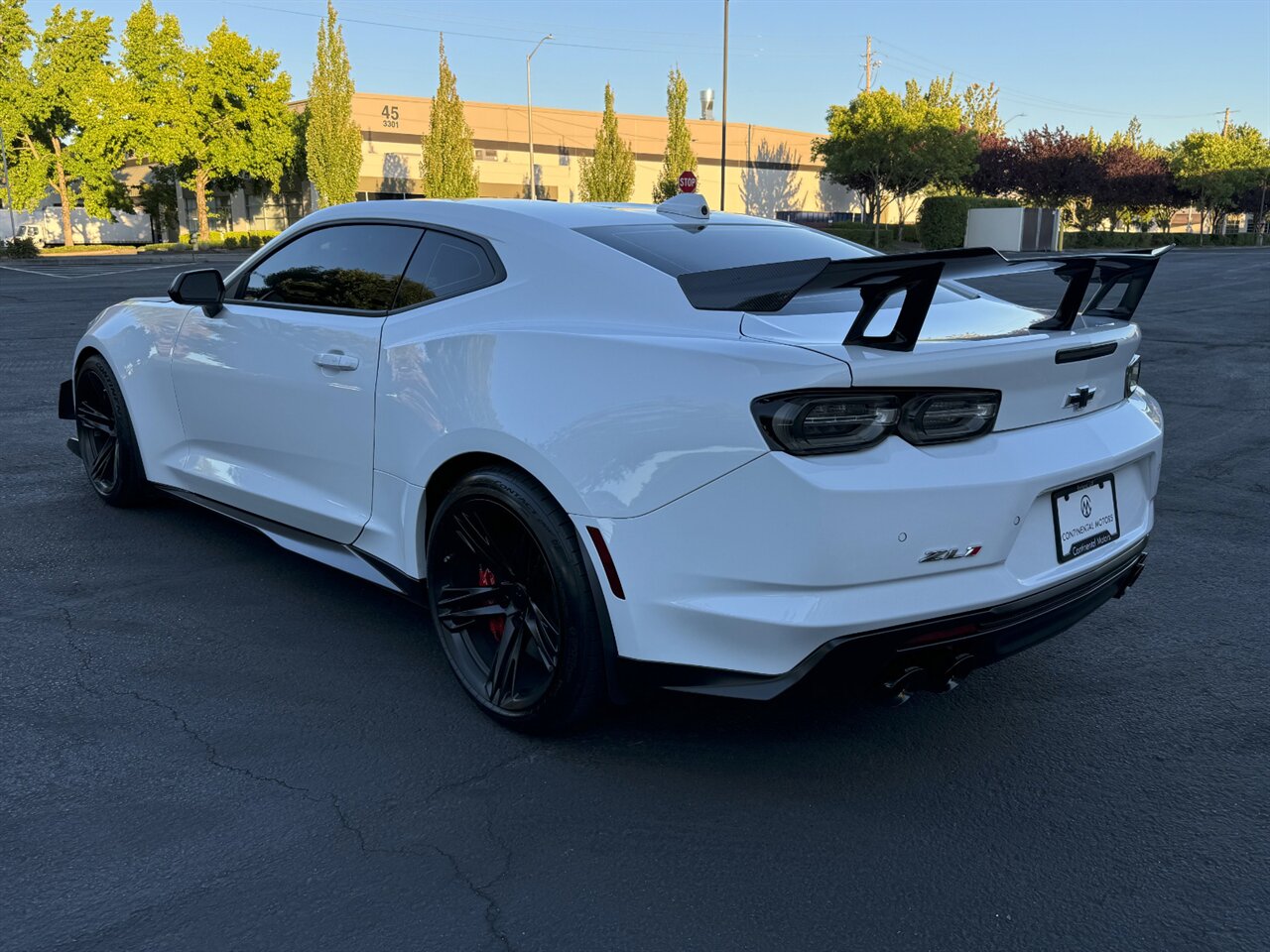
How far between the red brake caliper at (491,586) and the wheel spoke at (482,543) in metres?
0.06

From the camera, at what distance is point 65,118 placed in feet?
172

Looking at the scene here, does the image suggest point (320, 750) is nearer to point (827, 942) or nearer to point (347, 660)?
point (347, 660)

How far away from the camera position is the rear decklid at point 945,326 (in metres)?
2.38

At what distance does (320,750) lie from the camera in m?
2.97

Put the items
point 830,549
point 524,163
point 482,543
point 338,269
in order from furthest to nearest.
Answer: point 524,163 < point 338,269 < point 482,543 < point 830,549

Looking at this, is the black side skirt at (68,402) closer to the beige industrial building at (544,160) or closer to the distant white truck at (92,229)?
the beige industrial building at (544,160)

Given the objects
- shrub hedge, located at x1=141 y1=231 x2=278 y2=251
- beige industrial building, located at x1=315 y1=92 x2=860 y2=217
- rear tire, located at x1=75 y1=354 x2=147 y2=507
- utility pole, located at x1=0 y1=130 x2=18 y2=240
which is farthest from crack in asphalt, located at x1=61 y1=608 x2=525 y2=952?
utility pole, located at x1=0 y1=130 x2=18 y2=240

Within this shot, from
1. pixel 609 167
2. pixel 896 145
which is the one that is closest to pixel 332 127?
pixel 609 167

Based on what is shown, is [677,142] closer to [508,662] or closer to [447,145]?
[447,145]

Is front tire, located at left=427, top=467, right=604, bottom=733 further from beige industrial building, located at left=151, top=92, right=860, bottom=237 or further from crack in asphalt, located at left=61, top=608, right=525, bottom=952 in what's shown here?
beige industrial building, located at left=151, top=92, right=860, bottom=237

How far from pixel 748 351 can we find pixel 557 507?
0.70 metres

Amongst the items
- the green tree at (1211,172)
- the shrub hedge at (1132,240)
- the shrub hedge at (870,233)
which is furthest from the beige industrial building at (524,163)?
the green tree at (1211,172)

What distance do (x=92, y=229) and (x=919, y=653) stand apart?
64911mm

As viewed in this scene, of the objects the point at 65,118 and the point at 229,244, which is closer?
the point at 229,244
